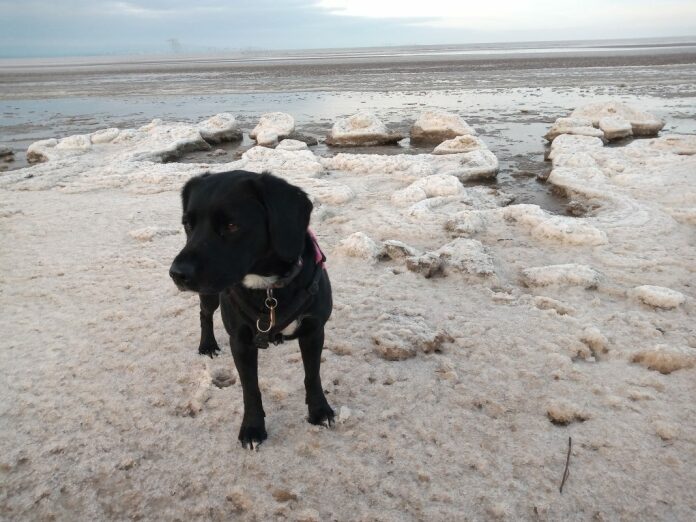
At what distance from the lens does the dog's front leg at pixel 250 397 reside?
2.74 metres

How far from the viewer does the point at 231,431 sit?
9.71 ft

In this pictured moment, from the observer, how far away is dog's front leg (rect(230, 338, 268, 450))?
9.00 ft

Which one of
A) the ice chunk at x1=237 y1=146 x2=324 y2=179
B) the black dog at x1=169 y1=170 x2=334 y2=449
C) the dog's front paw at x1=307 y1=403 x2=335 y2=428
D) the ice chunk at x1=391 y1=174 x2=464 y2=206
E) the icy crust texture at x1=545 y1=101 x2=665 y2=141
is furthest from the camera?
the icy crust texture at x1=545 y1=101 x2=665 y2=141

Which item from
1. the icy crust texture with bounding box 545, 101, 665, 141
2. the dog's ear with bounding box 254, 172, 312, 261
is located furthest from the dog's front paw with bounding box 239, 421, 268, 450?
the icy crust texture with bounding box 545, 101, 665, 141

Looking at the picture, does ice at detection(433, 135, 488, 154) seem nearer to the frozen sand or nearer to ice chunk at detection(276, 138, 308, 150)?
ice chunk at detection(276, 138, 308, 150)

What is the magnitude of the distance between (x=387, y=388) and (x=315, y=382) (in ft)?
2.03

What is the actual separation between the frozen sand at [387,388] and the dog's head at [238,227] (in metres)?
1.23

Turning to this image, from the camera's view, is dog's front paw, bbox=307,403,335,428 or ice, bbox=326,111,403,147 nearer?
dog's front paw, bbox=307,403,335,428

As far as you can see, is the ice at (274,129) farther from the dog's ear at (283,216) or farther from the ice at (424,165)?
the dog's ear at (283,216)

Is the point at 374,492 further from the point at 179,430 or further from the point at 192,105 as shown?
the point at 192,105

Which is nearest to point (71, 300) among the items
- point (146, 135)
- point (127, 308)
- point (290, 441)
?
point (127, 308)

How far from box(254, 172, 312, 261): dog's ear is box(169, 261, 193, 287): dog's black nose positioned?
436 mm

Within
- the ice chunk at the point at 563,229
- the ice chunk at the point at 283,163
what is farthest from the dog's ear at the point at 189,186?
the ice chunk at the point at 283,163

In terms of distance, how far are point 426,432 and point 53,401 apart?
100 inches
